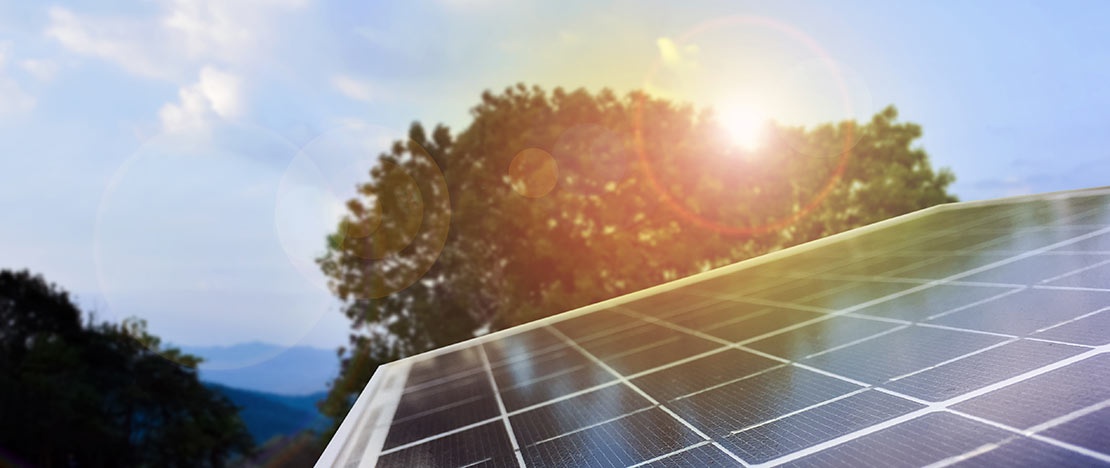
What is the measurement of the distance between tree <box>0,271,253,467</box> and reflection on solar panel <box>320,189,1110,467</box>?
40847 mm

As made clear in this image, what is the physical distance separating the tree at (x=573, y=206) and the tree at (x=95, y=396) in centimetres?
1763

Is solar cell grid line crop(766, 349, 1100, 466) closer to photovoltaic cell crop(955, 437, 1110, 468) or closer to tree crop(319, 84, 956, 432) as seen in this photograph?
photovoltaic cell crop(955, 437, 1110, 468)

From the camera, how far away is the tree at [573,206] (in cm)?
3000

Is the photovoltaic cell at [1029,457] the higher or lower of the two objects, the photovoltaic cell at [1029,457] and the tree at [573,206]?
the lower

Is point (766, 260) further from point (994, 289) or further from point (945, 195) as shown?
point (945, 195)

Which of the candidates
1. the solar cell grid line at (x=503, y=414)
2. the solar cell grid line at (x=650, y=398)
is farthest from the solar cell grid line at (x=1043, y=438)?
the solar cell grid line at (x=503, y=414)

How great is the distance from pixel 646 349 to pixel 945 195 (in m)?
34.0

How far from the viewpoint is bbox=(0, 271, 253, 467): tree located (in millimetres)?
38781

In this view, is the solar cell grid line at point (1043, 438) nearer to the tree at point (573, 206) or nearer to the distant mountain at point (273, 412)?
the tree at point (573, 206)

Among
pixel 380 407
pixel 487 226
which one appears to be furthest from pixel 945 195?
pixel 380 407

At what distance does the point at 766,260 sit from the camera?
13703mm

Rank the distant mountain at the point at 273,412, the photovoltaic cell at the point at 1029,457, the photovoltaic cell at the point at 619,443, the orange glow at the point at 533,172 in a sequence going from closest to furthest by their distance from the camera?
the photovoltaic cell at the point at 1029,457
the photovoltaic cell at the point at 619,443
the orange glow at the point at 533,172
the distant mountain at the point at 273,412

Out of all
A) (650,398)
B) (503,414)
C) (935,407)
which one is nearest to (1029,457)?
(935,407)

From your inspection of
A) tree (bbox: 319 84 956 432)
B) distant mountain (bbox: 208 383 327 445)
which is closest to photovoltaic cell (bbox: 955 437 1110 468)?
tree (bbox: 319 84 956 432)
